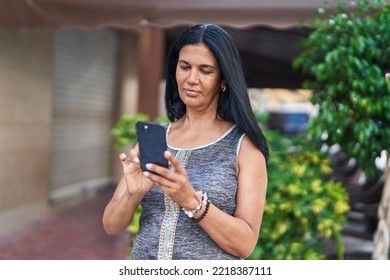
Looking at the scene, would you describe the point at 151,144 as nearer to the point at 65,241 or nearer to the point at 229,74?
the point at 229,74

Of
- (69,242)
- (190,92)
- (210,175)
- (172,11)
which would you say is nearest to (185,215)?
(210,175)

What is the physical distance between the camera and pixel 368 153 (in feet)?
10.4

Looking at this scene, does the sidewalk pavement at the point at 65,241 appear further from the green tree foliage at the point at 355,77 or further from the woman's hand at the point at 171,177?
the woman's hand at the point at 171,177

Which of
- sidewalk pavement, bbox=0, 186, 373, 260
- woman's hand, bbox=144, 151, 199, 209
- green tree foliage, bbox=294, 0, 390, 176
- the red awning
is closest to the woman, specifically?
woman's hand, bbox=144, 151, 199, 209

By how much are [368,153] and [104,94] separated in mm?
6444

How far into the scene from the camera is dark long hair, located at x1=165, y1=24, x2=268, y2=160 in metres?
1.46

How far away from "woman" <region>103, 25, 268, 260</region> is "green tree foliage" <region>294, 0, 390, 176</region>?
1.68 metres

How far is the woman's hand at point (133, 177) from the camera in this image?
1.43 metres

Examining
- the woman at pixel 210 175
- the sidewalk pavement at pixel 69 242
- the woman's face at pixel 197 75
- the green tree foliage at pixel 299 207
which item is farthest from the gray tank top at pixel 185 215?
the sidewalk pavement at pixel 69 242

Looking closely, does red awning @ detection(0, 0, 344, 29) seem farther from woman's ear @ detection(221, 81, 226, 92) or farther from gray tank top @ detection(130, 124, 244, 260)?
gray tank top @ detection(130, 124, 244, 260)

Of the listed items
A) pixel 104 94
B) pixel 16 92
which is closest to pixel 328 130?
pixel 16 92

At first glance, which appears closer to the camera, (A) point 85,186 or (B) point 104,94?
(A) point 85,186

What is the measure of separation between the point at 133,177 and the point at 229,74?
37cm

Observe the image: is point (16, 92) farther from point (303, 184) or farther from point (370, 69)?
point (370, 69)
